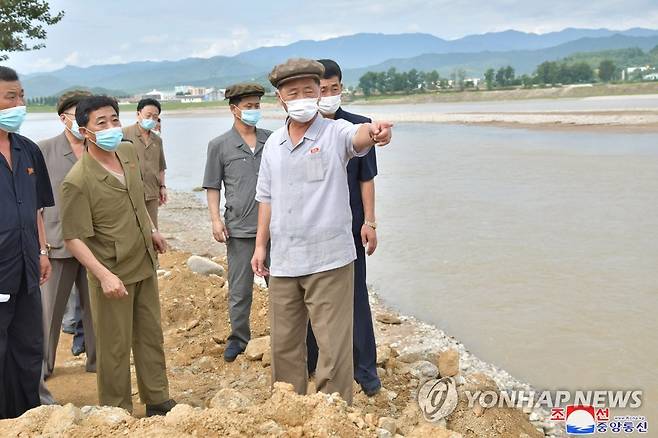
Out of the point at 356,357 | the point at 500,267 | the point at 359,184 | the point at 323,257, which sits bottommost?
the point at 500,267

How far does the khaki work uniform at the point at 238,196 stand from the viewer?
Result: 15.0 feet

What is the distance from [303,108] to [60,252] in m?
2.26

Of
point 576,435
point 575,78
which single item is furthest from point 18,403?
point 575,78

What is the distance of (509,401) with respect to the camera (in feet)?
13.9

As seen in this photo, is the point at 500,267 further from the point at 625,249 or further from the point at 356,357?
the point at 356,357

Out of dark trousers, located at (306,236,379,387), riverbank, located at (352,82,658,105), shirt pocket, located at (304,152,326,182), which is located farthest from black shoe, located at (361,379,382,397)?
riverbank, located at (352,82,658,105)

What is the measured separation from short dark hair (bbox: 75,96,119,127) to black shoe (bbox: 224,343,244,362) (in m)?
2.12

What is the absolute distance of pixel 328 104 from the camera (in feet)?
11.9

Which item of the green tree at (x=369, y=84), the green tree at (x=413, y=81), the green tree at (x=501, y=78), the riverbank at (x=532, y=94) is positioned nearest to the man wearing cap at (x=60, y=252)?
the riverbank at (x=532, y=94)

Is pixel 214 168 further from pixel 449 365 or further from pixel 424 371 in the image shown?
pixel 449 365

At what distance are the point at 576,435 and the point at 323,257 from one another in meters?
2.41

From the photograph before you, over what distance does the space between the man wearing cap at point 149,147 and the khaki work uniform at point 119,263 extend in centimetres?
275

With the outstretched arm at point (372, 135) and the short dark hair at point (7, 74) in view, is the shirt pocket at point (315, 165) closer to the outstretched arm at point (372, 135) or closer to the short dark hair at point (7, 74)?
the outstretched arm at point (372, 135)

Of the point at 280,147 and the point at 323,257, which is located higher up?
the point at 280,147
